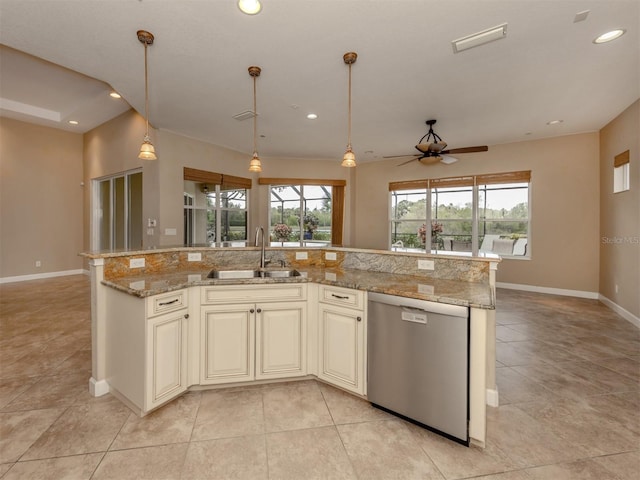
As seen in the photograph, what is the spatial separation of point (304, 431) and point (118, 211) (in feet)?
20.1

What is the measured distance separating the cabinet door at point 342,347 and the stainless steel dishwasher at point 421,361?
92mm

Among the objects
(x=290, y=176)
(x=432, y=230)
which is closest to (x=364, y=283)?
(x=432, y=230)

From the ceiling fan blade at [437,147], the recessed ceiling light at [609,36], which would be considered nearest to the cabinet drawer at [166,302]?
the ceiling fan blade at [437,147]

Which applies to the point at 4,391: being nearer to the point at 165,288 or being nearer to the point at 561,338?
the point at 165,288

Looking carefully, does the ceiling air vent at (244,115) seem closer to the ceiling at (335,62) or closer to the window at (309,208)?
the ceiling at (335,62)

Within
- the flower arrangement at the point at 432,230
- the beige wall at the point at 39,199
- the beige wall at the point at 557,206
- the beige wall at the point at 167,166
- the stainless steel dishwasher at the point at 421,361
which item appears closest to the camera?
the stainless steel dishwasher at the point at 421,361

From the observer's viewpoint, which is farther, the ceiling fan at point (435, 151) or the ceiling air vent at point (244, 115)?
the ceiling air vent at point (244, 115)

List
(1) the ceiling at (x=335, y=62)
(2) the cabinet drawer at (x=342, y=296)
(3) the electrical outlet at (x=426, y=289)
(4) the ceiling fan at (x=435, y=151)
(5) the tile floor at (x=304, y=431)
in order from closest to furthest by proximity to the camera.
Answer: (5) the tile floor at (x=304, y=431) → (3) the electrical outlet at (x=426, y=289) → (2) the cabinet drawer at (x=342, y=296) → (1) the ceiling at (x=335, y=62) → (4) the ceiling fan at (x=435, y=151)

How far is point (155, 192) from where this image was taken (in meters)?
4.76

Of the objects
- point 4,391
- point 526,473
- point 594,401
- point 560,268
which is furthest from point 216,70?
point 560,268

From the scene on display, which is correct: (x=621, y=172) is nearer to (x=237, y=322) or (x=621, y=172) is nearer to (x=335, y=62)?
(x=335, y=62)

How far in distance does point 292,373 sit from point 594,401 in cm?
226

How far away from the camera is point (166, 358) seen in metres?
1.93

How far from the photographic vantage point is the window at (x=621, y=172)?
159 inches
